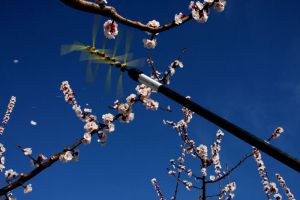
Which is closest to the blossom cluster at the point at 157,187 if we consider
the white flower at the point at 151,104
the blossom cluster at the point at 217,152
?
A: the blossom cluster at the point at 217,152

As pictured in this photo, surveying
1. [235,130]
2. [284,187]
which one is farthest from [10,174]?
[284,187]

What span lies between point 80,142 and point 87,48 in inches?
119

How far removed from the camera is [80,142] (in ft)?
20.0

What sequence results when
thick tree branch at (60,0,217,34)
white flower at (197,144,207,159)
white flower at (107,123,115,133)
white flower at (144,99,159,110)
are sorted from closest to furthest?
1. thick tree branch at (60,0,217,34)
2. white flower at (107,123,115,133)
3. white flower at (144,99,159,110)
4. white flower at (197,144,207,159)

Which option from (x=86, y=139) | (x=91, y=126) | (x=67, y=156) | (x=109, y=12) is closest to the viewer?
(x=109, y=12)

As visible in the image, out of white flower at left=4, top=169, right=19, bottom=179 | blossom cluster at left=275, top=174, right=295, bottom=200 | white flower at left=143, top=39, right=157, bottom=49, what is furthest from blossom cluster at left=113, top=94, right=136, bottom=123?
blossom cluster at left=275, top=174, right=295, bottom=200

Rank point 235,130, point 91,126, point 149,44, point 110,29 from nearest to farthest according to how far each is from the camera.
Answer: point 235,130 → point 110,29 → point 149,44 → point 91,126

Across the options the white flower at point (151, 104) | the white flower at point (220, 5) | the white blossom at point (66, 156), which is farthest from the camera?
the white flower at point (151, 104)

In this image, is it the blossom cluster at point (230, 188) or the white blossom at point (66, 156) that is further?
the blossom cluster at point (230, 188)

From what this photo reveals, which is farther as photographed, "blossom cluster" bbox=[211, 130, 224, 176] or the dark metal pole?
"blossom cluster" bbox=[211, 130, 224, 176]

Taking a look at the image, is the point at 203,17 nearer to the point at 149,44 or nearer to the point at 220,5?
the point at 220,5

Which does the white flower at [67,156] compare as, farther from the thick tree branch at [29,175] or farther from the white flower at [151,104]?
the white flower at [151,104]

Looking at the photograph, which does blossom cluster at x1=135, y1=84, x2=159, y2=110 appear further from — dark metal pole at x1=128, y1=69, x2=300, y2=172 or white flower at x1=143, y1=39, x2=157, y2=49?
dark metal pole at x1=128, y1=69, x2=300, y2=172

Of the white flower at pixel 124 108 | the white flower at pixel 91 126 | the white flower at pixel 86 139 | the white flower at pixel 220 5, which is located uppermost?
the white flower at pixel 220 5
